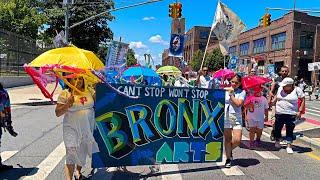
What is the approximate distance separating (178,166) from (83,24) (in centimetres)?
4598

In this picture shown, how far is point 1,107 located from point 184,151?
9.51 ft

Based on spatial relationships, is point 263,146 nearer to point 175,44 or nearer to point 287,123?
point 287,123

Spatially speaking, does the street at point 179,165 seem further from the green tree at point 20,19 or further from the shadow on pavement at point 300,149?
the green tree at point 20,19

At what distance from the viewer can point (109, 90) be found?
6.40 m

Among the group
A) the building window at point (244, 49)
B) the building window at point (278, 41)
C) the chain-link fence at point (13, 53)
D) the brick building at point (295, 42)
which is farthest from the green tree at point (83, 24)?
the building window at point (244, 49)

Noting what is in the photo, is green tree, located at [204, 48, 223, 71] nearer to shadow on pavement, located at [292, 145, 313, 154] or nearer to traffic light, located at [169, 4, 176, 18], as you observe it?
traffic light, located at [169, 4, 176, 18]

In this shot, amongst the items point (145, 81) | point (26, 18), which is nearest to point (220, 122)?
point (145, 81)

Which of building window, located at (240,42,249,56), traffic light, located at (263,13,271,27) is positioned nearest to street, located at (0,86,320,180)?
traffic light, located at (263,13,271,27)

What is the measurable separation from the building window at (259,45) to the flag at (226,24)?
60.8m

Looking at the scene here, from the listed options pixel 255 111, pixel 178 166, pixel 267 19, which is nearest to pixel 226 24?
pixel 255 111

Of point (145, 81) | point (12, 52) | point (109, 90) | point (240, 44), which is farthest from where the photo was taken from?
point (240, 44)

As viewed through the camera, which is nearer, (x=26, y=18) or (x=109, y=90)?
(x=109, y=90)

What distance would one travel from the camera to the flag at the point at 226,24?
961cm

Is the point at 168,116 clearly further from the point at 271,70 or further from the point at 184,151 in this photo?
the point at 271,70
